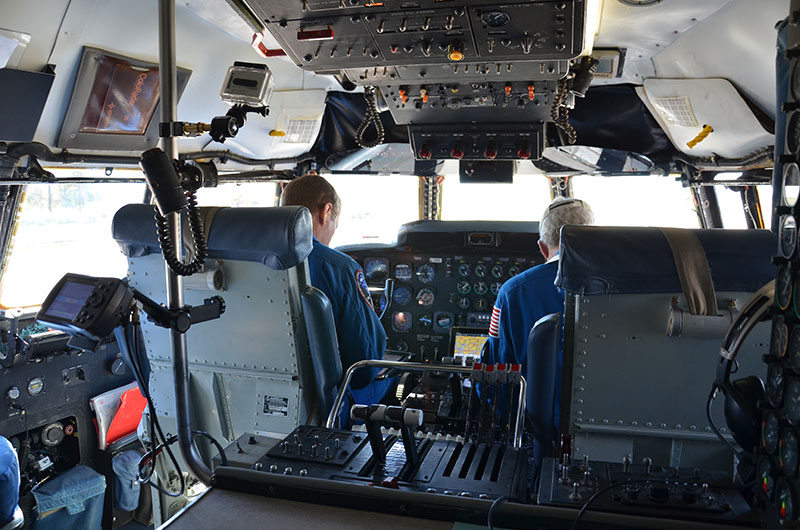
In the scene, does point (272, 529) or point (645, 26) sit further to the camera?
point (645, 26)

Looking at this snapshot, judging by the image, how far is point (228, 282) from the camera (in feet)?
7.98

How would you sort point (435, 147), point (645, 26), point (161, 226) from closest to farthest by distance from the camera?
point (161, 226), point (645, 26), point (435, 147)

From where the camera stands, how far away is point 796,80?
1173 millimetres

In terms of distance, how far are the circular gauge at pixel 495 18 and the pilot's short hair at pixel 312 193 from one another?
113 cm

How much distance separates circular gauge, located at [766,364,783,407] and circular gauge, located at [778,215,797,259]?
227mm

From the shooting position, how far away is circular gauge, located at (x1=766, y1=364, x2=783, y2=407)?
1.21m

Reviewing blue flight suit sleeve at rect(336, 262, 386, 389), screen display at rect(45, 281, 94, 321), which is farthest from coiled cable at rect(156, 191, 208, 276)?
blue flight suit sleeve at rect(336, 262, 386, 389)

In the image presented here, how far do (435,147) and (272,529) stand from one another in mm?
2812

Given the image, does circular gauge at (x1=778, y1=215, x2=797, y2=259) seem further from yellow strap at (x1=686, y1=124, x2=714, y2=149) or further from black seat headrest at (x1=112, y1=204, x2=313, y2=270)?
yellow strap at (x1=686, y1=124, x2=714, y2=149)

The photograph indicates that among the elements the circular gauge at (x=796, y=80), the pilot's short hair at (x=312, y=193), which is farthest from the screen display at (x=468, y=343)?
the circular gauge at (x=796, y=80)

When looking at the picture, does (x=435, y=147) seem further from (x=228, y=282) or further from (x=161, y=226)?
(x=161, y=226)

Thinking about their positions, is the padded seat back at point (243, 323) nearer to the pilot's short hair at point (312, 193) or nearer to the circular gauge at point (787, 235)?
the pilot's short hair at point (312, 193)

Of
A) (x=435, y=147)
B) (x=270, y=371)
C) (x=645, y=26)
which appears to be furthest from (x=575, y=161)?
(x=270, y=371)

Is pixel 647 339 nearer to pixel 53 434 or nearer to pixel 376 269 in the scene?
pixel 376 269
